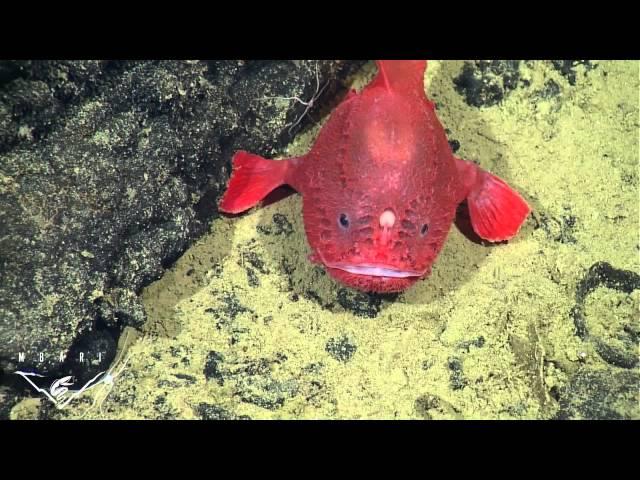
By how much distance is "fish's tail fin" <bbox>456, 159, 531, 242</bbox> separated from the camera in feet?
12.0

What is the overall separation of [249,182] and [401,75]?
1.18 metres

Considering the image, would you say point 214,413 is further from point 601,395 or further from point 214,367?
point 601,395

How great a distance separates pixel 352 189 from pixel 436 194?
0.49 m

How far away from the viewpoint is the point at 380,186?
9.83 feet

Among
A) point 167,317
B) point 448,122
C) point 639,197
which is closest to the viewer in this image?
point 167,317

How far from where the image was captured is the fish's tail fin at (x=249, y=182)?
371 centimetres

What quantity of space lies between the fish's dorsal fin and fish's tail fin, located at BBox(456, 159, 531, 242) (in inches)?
22.7

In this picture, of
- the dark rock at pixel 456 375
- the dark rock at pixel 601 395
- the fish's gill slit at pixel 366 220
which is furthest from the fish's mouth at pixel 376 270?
the dark rock at pixel 601 395

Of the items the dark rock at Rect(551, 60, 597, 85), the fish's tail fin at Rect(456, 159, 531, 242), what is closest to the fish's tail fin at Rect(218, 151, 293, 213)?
the fish's tail fin at Rect(456, 159, 531, 242)

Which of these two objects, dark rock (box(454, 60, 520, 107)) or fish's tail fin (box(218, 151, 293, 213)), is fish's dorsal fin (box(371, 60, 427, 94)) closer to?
A: dark rock (box(454, 60, 520, 107))

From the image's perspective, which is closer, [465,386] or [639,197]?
[465,386]

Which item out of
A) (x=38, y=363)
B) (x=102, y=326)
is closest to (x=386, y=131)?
(x=102, y=326)
